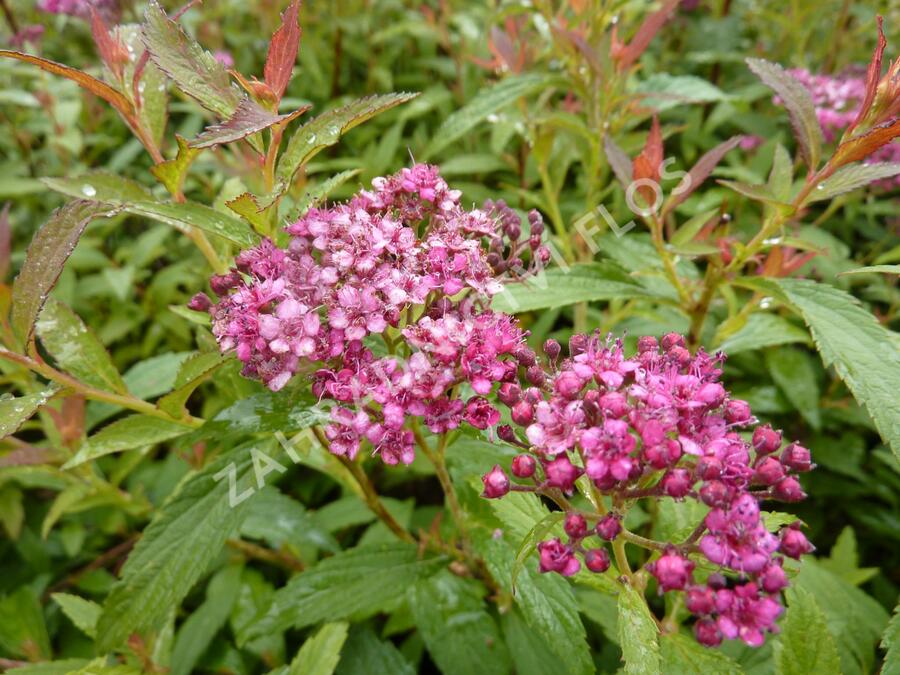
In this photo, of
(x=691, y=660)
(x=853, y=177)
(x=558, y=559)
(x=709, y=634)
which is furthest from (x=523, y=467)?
(x=853, y=177)

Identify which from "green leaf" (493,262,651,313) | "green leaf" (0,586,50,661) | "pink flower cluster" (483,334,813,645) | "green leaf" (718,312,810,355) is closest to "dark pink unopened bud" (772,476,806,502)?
"pink flower cluster" (483,334,813,645)

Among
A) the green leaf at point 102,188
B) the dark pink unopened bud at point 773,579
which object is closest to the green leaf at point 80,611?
the green leaf at point 102,188

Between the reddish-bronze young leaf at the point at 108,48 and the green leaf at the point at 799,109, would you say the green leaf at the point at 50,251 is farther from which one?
the green leaf at the point at 799,109

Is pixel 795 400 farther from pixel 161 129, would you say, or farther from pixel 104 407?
Answer: pixel 104 407

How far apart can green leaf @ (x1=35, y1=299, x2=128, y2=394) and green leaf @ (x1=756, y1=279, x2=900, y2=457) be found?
65.9 inches

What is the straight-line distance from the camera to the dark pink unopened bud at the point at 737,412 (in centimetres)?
117

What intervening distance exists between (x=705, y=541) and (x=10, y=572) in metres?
2.67

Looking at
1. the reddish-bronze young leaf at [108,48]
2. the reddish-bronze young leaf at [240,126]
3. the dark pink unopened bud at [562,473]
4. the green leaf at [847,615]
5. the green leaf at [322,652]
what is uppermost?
A: the reddish-bronze young leaf at [108,48]

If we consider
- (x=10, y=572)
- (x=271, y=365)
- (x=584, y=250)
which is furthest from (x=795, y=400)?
(x=10, y=572)

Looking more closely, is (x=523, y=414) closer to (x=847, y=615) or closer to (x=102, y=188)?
(x=102, y=188)

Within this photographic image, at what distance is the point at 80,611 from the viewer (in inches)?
77.0

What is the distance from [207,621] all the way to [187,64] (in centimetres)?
170

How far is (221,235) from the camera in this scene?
1.31 m

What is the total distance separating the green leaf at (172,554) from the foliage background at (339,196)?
0.67 feet
